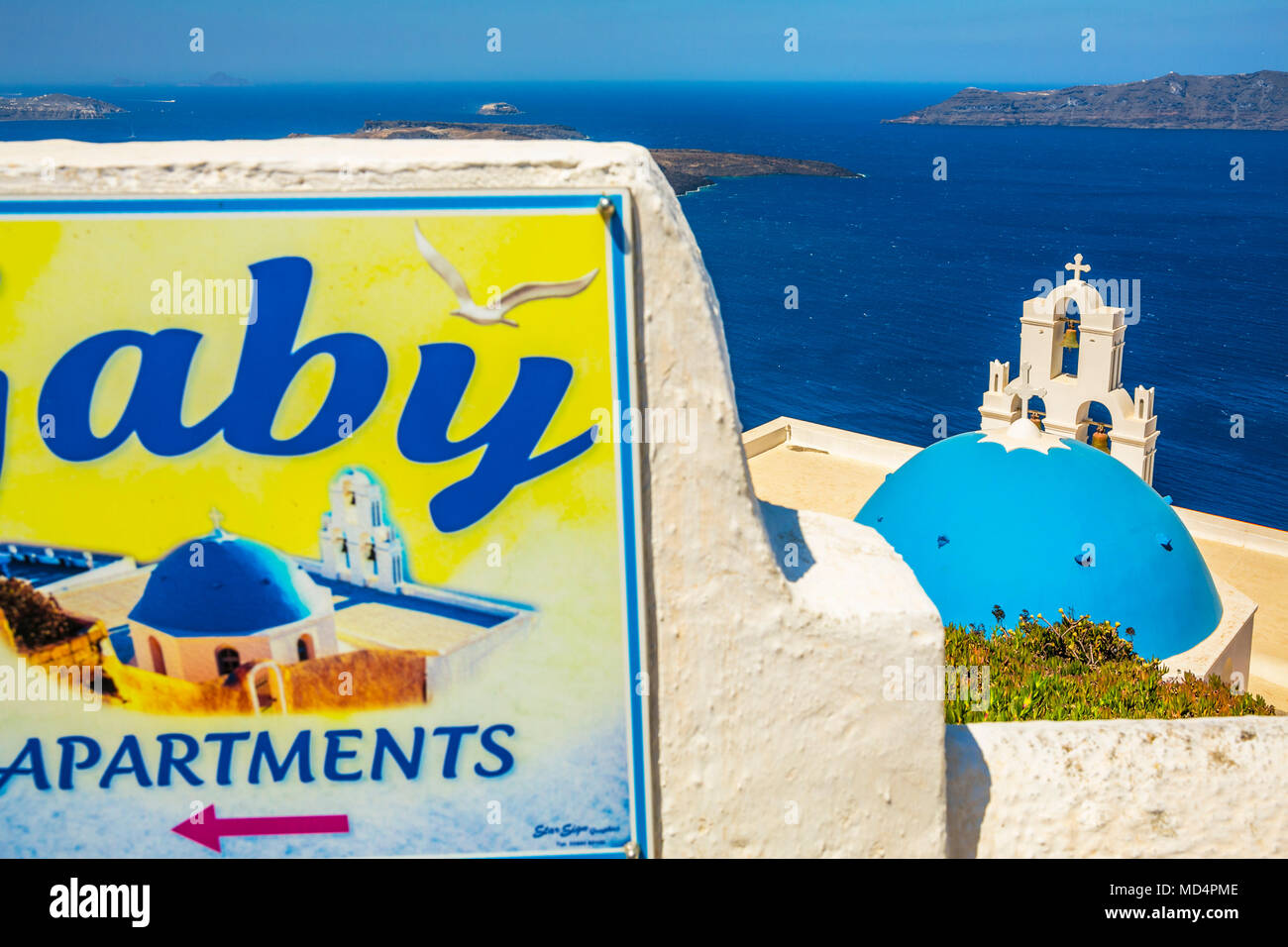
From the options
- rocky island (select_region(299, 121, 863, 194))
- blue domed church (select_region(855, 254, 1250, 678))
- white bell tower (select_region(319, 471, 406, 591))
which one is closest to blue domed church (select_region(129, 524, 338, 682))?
white bell tower (select_region(319, 471, 406, 591))

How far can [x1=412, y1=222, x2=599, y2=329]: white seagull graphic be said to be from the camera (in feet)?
14.8

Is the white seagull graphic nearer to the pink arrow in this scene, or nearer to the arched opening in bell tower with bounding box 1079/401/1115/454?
the pink arrow

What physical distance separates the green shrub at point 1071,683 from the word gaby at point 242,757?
3828mm

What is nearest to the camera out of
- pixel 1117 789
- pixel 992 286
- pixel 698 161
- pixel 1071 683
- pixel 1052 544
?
pixel 1117 789

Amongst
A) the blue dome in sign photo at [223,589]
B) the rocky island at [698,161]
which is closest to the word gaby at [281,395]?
the blue dome in sign photo at [223,589]

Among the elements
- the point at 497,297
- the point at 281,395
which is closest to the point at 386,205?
the point at 497,297

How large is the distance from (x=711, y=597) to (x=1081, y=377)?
19.6 metres

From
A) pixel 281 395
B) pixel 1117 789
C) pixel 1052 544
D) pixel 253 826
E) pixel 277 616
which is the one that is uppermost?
pixel 281 395

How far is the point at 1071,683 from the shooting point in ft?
30.1

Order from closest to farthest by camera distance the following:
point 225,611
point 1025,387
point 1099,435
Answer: point 225,611 < point 1025,387 < point 1099,435

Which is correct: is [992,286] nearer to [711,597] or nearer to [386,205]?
[711,597]

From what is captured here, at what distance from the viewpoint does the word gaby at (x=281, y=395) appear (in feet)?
14.9

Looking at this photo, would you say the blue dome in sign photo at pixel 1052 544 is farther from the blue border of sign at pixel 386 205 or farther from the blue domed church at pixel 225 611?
the blue domed church at pixel 225 611

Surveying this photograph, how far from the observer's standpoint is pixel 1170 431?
5472 centimetres
